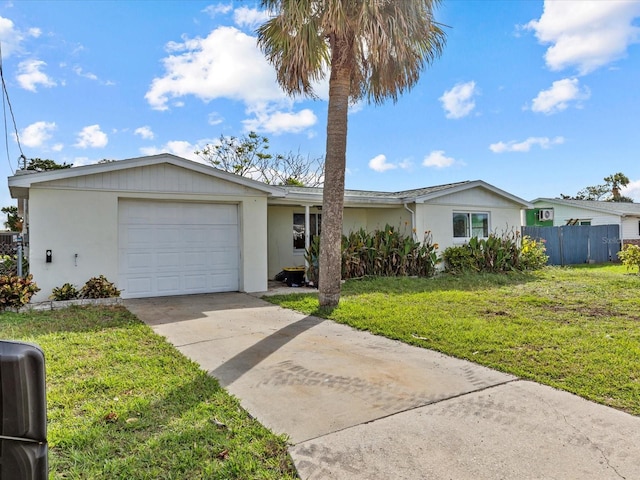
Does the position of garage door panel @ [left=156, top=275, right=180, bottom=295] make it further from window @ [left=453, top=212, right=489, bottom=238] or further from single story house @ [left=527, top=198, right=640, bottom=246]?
single story house @ [left=527, top=198, right=640, bottom=246]

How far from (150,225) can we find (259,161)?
1907cm

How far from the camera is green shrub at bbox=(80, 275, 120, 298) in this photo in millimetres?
8352

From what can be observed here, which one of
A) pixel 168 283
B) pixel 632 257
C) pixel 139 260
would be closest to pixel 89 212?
pixel 139 260

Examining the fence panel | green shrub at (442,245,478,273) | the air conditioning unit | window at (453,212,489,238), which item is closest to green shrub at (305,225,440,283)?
green shrub at (442,245,478,273)

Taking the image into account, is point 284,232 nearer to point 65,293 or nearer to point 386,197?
point 386,197

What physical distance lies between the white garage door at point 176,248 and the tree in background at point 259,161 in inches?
657

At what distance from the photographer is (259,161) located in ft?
91.4

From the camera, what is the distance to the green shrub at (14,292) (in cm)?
→ 742

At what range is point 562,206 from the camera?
23.8 metres

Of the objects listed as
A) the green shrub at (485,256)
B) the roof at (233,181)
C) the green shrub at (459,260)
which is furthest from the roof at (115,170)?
the green shrub at (485,256)

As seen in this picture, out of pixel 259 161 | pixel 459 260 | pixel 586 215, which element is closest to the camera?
pixel 459 260

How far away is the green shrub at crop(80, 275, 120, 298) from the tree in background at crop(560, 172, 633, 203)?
38.4 m

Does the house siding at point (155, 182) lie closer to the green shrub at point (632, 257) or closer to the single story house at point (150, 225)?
the single story house at point (150, 225)

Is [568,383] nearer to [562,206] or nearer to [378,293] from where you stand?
[378,293]
